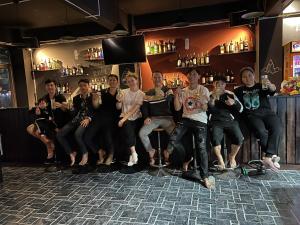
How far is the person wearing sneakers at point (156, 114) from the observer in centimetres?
336

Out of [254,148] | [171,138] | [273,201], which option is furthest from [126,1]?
[273,201]

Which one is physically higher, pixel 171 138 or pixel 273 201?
pixel 171 138

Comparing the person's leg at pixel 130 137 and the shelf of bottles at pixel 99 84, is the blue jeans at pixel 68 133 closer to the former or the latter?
the person's leg at pixel 130 137

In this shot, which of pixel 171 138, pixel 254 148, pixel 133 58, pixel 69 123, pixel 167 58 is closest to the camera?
pixel 171 138

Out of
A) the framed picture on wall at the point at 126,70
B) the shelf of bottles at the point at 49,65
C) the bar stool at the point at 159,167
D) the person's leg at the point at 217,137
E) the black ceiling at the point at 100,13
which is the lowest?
the bar stool at the point at 159,167

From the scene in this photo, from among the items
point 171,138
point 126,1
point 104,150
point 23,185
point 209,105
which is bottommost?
point 23,185

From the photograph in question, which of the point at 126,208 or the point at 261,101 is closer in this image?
the point at 126,208

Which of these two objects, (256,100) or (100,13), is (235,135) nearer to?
(256,100)

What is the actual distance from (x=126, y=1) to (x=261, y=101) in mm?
3088

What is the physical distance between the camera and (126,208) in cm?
253

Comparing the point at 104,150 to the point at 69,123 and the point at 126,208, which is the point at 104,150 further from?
the point at 126,208

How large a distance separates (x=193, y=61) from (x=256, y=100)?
2522 millimetres

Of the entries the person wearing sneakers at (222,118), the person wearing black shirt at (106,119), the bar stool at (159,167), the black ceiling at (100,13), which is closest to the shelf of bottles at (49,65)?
the black ceiling at (100,13)

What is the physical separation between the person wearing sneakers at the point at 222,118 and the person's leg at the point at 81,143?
6.04 ft
